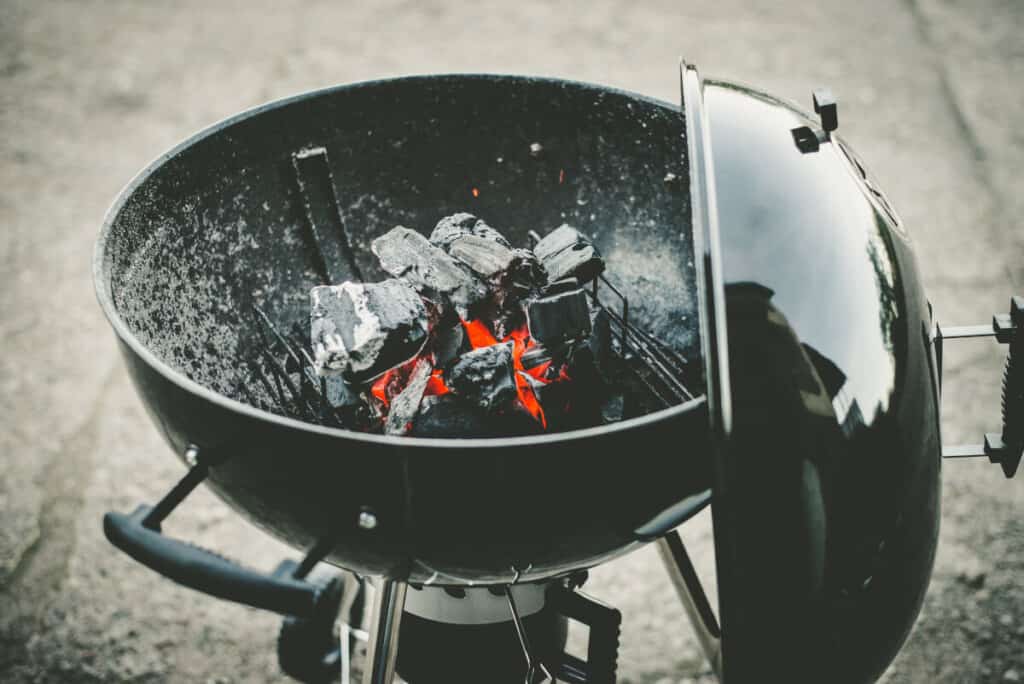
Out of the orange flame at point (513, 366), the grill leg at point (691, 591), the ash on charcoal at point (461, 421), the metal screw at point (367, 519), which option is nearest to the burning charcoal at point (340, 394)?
the orange flame at point (513, 366)

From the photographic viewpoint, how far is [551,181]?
51.9 inches

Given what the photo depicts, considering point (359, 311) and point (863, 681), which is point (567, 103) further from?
point (863, 681)

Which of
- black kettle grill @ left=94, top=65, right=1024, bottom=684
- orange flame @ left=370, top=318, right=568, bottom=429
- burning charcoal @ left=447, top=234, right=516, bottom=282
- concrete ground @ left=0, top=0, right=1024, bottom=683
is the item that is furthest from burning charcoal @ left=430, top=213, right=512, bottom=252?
concrete ground @ left=0, top=0, right=1024, bottom=683

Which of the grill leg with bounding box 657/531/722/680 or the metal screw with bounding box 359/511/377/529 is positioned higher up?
the grill leg with bounding box 657/531/722/680

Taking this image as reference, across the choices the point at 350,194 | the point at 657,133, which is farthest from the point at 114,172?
the point at 657,133

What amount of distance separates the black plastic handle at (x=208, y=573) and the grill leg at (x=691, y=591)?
2.11 ft

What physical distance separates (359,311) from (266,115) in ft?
1.22

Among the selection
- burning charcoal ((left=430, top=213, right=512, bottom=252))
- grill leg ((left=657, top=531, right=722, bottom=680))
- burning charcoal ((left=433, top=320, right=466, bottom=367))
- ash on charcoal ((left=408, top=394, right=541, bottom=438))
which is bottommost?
grill leg ((left=657, top=531, right=722, bottom=680))

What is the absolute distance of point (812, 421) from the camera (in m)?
0.67

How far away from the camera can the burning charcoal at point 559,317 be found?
1003 mm

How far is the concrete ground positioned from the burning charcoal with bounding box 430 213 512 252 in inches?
31.9

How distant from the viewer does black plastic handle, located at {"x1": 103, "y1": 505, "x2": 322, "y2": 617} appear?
2.39ft

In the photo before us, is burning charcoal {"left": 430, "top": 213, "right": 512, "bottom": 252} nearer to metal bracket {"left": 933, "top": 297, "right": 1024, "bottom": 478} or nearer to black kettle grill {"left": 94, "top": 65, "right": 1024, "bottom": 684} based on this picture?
black kettle grill {"left": 94, "top": 65, "right": 1024, "bottom": 684}

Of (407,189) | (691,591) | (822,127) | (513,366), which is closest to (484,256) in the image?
(513,366)
